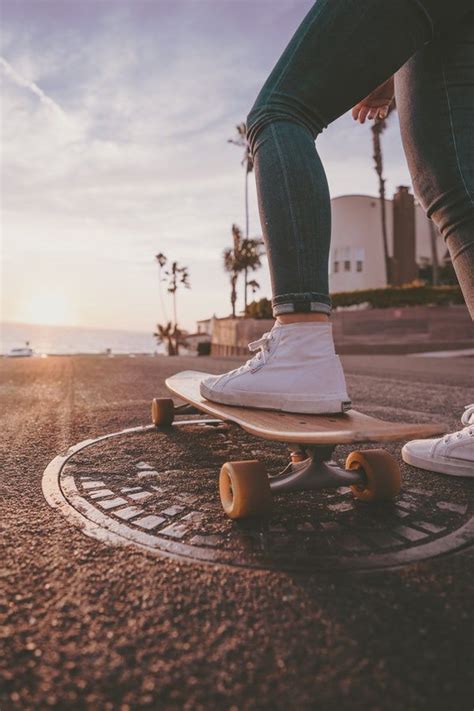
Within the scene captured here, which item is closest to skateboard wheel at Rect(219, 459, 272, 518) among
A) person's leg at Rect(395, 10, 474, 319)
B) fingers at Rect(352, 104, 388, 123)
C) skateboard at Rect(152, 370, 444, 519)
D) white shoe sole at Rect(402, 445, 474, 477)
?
skateboard at Rect(152, 370, 444, 519)

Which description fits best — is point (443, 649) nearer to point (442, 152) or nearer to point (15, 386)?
point (442, 152)

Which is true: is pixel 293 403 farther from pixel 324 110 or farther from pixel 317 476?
pixel 324 110

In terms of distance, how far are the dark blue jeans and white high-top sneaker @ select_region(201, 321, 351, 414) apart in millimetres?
71

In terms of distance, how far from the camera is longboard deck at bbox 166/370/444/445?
1157mm

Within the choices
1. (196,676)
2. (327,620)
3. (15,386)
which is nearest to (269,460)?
(327,620)

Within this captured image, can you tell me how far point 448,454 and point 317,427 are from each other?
0.63m

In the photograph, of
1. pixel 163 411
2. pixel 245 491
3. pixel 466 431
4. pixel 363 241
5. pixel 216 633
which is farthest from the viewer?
pixel 363 241

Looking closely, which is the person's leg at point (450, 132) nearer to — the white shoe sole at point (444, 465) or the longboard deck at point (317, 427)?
the white shoe sole at point (444, 465)

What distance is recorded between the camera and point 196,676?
642 millimetres

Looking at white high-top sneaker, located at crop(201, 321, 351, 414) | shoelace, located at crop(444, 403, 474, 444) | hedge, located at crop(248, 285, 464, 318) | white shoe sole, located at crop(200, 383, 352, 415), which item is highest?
hedge, located at crop(248, 285, 464, 318)

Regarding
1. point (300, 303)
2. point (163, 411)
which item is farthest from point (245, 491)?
point (163, 411)

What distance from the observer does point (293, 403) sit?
1481 mm

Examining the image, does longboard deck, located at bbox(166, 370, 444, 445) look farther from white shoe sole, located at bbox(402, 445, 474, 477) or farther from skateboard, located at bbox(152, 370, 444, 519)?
white shoe sole, located at bbox(402, 445, 474, 477)

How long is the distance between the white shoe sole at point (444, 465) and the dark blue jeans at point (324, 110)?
0.49 metres
